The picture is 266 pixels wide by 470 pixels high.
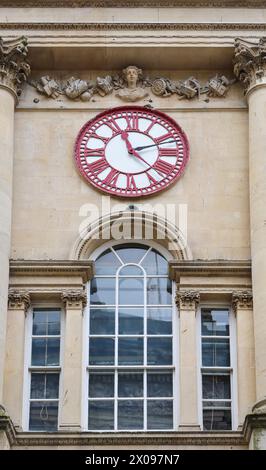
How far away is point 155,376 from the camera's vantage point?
33.7m

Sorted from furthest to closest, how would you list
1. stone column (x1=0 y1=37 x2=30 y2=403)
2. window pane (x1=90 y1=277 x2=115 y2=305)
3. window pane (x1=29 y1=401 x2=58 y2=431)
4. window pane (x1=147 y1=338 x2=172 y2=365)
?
window pane (x1=90 y1=277 x2=115 y2=305) < window pane (x1=147 y1=338 x2=172 y2=365) < stone column (x1=0 y1=37 x2=30 y2=403) < window pane (x1=29 y1=401 x2=58 y2=431)

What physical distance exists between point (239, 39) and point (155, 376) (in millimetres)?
7365

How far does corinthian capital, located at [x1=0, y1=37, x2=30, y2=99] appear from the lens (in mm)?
35688

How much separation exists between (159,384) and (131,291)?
6.95 feet

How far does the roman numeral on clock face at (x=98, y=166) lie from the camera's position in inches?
1395

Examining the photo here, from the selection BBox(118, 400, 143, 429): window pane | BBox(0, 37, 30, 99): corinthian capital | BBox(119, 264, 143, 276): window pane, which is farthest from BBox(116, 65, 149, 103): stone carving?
BBox(118, 400, 143, 429): window pane

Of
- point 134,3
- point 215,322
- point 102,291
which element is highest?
point 134,3

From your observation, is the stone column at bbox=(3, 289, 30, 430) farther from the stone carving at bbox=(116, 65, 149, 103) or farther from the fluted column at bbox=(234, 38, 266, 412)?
the stone carving at bbox=(116, 65, 149, 103)

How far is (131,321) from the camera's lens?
3428 cm

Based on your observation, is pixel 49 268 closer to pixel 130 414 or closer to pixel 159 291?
pixel 159 291

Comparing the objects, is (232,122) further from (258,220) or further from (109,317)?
(109,317)

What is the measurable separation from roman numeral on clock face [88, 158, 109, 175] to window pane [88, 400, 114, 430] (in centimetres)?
494

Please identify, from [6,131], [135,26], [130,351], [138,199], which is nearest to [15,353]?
[130,351]
